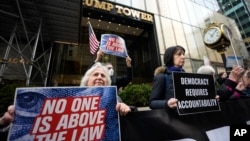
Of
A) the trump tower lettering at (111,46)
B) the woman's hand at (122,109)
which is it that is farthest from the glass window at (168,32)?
the woman's hand at (122,109)

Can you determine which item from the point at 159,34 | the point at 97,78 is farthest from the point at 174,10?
the point at 97,78

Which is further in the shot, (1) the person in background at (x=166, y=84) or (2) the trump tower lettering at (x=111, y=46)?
(2) the trump tower lettering at (x=111, y=46)

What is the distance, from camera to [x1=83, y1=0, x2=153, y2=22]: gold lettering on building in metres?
10.5

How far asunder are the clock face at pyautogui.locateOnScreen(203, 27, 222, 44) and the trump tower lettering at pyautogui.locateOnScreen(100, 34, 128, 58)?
13.0 ft

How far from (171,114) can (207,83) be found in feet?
2.35

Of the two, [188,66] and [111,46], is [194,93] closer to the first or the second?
[111,46]

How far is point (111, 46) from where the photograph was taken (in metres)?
4.21

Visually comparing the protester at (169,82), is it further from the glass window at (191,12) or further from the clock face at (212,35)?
the glass window at (191,12)

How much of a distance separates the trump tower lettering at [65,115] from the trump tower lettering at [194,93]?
75cm

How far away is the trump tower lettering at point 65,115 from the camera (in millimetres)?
1040

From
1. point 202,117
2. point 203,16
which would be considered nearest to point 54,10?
point 202,117

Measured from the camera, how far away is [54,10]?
592 cm

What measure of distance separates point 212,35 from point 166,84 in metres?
5.31

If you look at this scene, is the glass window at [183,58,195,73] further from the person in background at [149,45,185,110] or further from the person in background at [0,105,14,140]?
the person in background at [0,105,14,140]
